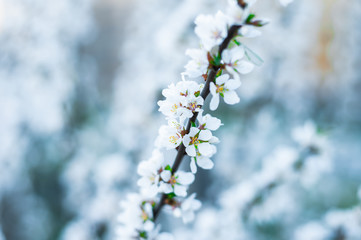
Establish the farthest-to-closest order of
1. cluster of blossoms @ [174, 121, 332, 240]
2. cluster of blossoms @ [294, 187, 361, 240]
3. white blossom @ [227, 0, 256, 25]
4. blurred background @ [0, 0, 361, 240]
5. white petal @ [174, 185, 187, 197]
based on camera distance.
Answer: blurred background @ [0, 0, 361, 240]
cluster of blossoms @ [174, 121, 332, 240]
cluster of blossoms @ [294, 187, 361, 240]
white petal @ [174, 185, 187, 197]
white blossom @ [227, 0, 256, 25]

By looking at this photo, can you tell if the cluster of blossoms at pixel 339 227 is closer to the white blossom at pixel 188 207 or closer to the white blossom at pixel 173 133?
Answer: the white blossom at pixel 188 207

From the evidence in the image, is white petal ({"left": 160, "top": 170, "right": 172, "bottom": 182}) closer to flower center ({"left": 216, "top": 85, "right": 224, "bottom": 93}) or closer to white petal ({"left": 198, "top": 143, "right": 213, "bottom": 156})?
white petal ({"left": 198, "top": 143, "right": 213, "bottom": 156})

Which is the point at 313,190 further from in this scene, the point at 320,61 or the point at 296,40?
the point at 296,40

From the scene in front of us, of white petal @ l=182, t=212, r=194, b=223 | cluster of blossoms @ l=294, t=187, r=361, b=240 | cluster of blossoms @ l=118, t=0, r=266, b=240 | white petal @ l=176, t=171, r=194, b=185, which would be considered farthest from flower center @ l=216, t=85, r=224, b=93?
cluster of blossoms @ l=294, t=187, r=361, b=240

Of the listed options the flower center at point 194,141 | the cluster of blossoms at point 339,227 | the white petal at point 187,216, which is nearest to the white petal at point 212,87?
the flower center at point 194,141

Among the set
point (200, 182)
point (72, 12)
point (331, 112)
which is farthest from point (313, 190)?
point (72, 12)
